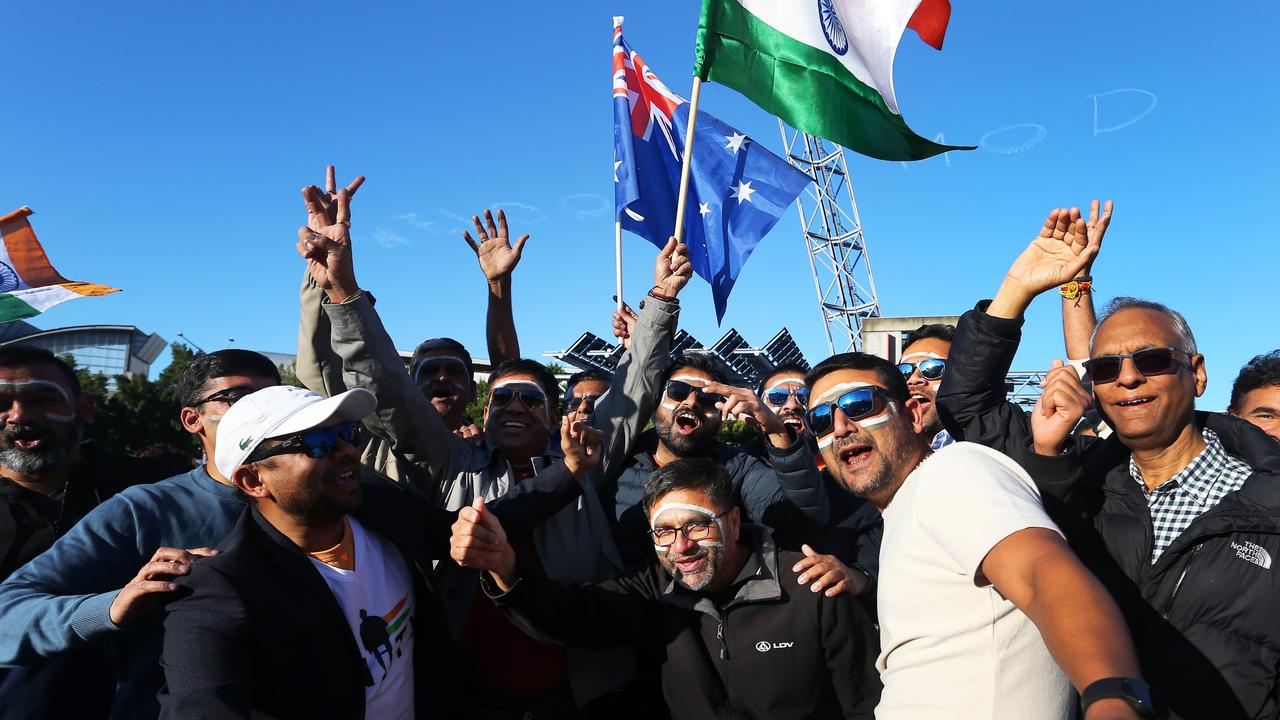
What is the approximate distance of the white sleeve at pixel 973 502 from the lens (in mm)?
2016

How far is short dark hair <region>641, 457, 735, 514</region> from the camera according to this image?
364 centimetres

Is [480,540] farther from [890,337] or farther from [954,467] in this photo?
[890,337]

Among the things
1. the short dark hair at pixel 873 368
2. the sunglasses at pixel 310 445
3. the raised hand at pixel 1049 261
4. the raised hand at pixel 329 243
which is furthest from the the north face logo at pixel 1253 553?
the raised hand at pixel 329 243

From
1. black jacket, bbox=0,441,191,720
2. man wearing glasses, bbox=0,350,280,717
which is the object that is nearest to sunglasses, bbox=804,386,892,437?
man wearing glasses, bbox=0,350,280,717

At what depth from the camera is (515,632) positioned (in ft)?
12.2

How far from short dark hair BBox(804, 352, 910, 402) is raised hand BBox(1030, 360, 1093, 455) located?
0.54 m

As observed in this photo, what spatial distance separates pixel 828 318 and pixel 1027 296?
3260 centimetres

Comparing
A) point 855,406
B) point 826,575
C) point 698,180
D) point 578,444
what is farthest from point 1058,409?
point 698,180

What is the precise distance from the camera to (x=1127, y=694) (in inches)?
60.4

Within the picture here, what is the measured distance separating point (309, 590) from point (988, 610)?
2032 millimetres

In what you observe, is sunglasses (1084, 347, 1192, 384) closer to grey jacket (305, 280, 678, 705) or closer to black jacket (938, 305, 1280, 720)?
black jacket (938, 305, 1280, 720)

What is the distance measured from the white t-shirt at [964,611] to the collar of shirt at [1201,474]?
0.85m

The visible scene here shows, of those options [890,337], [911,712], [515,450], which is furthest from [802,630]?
[890,337]

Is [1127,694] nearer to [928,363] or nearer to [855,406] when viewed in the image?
[855,406]
